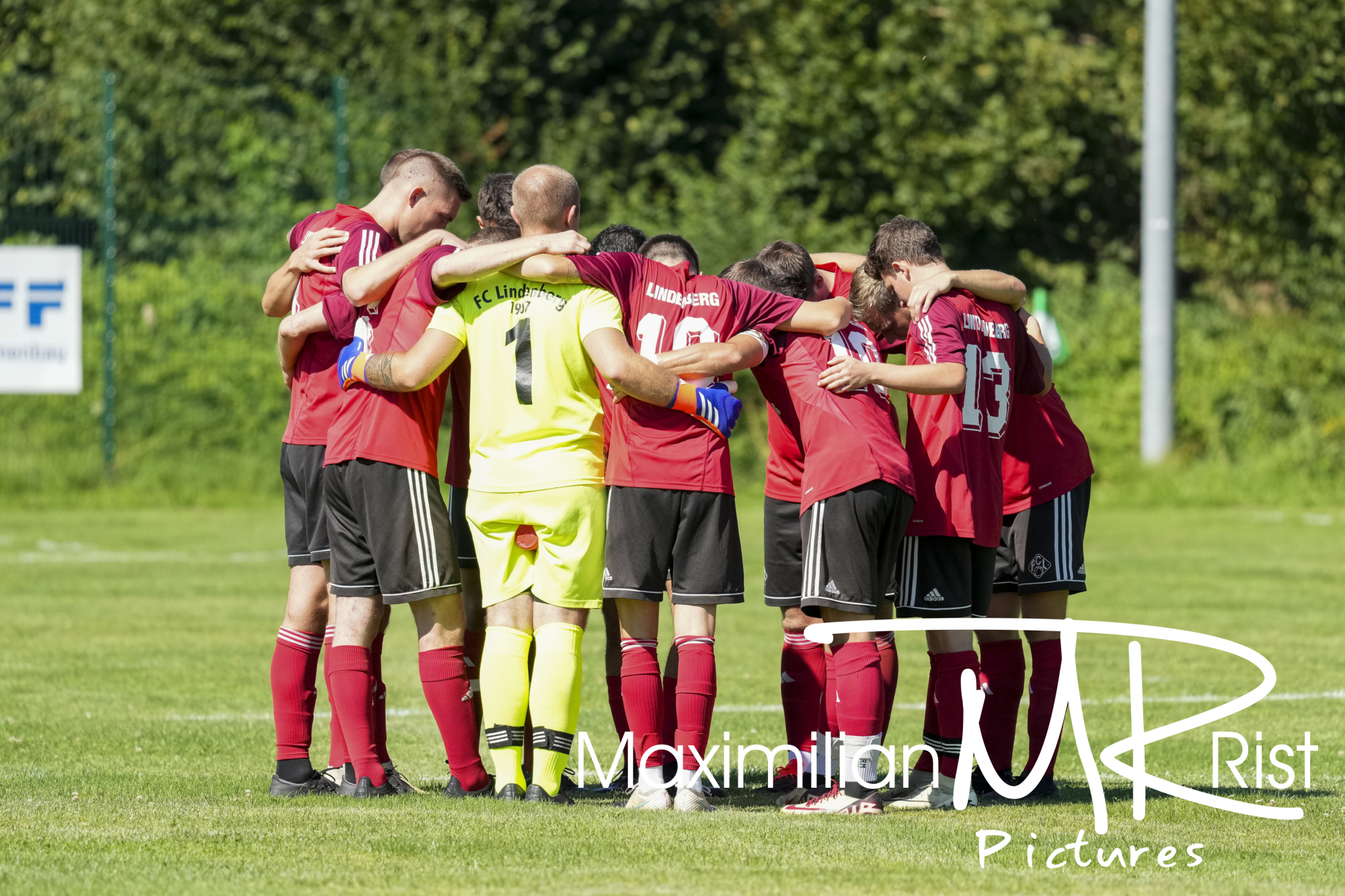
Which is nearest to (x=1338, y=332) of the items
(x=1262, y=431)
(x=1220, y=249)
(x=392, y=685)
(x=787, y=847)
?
(x=1262, y=431)

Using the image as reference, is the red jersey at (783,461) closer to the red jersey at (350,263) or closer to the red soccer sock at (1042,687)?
the red soccer sock at (1042,687)

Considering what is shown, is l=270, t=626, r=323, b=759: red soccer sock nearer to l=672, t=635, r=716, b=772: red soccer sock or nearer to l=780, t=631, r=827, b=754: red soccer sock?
l=672, t=635, r=716, b=772: red soccer sock

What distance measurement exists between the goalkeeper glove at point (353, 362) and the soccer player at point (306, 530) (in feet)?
0.79

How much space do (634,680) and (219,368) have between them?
1651cm

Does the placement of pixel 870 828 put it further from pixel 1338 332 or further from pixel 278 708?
pixel 1338 332

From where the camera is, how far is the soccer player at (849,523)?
573cm

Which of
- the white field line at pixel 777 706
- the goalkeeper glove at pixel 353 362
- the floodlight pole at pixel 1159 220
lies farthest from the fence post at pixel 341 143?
the goalkeeper glove at pixel 353 362

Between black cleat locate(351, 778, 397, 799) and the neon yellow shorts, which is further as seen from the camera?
black cleat locate(351, 778, 397, 799)

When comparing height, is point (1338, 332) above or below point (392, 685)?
above

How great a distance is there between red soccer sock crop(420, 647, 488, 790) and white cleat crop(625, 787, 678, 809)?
60 cm

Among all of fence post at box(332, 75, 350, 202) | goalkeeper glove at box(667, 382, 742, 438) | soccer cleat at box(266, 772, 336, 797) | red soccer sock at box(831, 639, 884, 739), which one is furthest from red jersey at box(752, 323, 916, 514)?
fence post at box(332, 75, 350, 202)

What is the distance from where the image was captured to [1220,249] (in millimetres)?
25328

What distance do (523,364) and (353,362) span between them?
1.95ft

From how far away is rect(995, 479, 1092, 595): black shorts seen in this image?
6406mm
